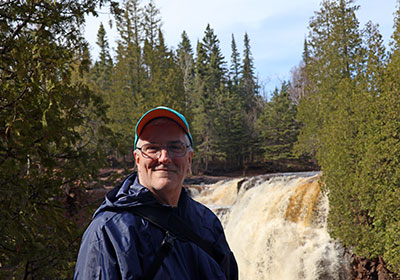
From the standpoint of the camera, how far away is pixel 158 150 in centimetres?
204

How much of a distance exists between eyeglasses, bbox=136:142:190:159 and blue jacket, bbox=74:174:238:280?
16 centimetres

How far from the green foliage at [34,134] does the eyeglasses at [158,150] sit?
55.5 inches

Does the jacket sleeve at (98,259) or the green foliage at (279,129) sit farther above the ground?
the green foliage at (279,129)

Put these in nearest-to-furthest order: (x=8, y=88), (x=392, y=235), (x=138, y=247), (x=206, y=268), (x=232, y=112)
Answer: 1. (x=138, y=247)
2. (x=206, y=268)
3. (x=8, y=88)
4. (x=392, y=235)
5. (x=232, y=112)

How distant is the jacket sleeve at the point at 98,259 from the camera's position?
61.9 inches

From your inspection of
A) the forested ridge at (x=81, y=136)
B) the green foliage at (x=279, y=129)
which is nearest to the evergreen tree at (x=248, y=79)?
the green foliage at (x=279, y=129)

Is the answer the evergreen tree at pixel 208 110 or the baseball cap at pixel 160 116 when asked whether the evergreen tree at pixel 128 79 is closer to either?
the evergreen tree at pixel 208 110

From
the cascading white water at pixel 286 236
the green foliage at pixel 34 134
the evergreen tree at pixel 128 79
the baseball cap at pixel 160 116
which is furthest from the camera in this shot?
the evergreen tree at pixel 128 79

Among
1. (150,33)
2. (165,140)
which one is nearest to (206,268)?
(165,140)

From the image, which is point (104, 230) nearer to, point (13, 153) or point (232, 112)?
point (13, 153)

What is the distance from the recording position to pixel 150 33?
136 ft

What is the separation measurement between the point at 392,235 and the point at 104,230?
26.3 feet

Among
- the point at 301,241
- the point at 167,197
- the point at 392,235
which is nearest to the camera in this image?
the point at 167,197

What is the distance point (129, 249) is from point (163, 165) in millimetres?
527
